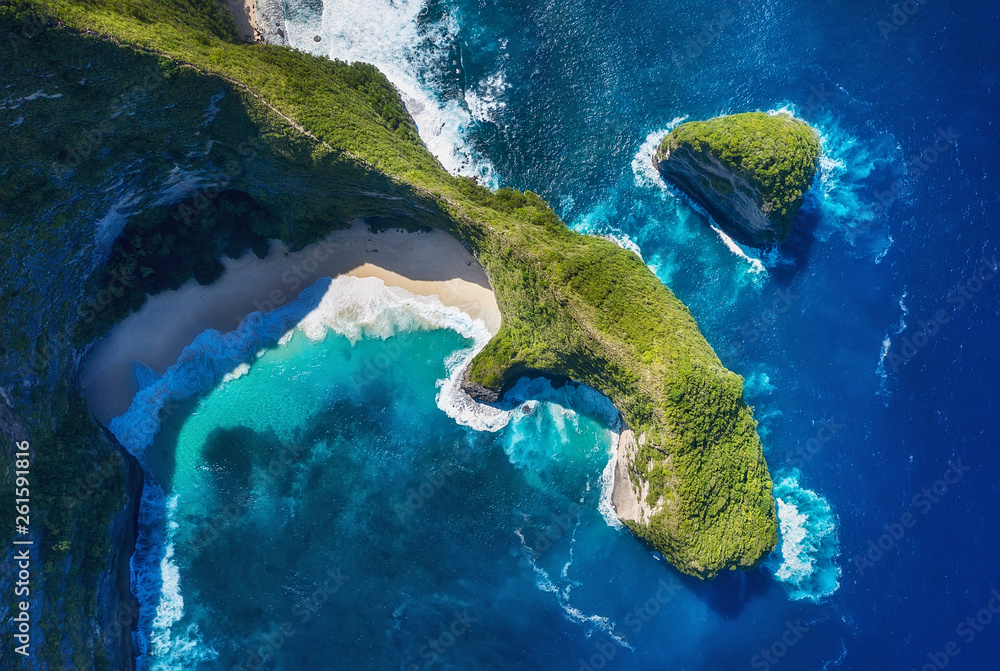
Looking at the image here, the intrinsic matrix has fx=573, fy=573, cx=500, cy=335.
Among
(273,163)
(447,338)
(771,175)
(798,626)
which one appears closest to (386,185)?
(273,163)

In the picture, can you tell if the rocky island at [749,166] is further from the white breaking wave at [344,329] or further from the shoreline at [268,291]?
the white breaking wave at [344,329]

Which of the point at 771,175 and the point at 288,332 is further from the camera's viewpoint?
the point at 288,332

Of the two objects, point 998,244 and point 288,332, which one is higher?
→ point 998,244

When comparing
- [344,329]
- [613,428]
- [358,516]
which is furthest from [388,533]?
[613,428]

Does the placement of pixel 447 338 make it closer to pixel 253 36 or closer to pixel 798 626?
pixel 253 36

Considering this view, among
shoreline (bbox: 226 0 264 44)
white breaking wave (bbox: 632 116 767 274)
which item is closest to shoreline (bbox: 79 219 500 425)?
white breaking wave (bbox: 632 116 767 274)

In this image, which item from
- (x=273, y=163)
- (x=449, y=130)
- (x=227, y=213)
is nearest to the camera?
(x=273, y=163)
